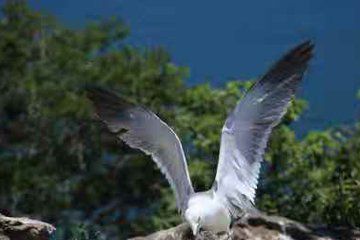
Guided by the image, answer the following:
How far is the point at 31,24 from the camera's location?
828 cm

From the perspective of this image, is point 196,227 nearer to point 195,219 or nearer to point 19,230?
point 195,219

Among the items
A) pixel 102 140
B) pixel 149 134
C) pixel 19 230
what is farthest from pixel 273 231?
pixel 102 140

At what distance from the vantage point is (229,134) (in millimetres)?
4930

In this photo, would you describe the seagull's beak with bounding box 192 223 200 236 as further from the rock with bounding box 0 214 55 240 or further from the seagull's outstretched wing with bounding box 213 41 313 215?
the rock with bounding box 0 214 55 240

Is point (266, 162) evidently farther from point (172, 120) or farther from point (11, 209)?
point (11, 209)

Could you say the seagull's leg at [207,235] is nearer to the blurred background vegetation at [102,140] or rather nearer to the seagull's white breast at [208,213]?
the seagull's white breast at [208,213]

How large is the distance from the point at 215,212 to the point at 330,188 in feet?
9.96

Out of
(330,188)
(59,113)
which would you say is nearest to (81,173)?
(59,113)

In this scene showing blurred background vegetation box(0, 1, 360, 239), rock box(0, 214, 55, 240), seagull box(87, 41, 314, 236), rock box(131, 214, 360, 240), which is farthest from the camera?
blurred background vegetation box(0, 1, 360, 239)

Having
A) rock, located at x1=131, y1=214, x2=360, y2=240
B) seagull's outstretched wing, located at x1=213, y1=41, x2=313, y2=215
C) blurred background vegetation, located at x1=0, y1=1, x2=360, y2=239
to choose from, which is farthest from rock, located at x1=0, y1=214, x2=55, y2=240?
blurred background vegetation, located at x1=0, y1=1, x2=360, y2=239

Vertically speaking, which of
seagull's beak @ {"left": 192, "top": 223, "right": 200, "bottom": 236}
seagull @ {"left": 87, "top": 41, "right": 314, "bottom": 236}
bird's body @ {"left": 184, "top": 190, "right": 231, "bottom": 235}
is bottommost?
seagull's beak @ {"left": 192, "top": 223, "right": 200, "bottom": 236}

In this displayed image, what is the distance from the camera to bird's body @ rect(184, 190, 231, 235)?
4.73 m

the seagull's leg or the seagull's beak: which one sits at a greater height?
the seagull's beak

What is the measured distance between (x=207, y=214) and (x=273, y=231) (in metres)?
1.00
